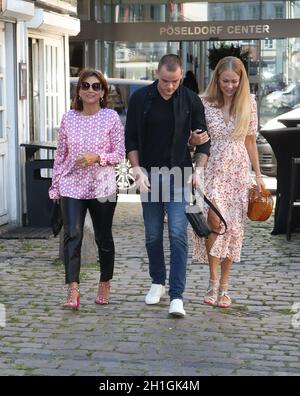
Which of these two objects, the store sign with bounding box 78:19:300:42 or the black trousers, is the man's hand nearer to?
the black trousers

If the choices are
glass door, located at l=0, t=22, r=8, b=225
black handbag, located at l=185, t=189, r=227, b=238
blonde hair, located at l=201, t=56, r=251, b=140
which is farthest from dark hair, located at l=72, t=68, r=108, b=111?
glass door, located at l=0, t=22, r=8, b=225

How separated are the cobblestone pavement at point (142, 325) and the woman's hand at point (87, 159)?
1123 millimetres

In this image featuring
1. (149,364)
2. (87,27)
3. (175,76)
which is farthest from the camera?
(87,27)

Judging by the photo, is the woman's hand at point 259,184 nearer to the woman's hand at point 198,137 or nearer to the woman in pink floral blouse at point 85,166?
the woman's hand at point 198,137

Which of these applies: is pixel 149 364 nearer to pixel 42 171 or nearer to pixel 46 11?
pixel 42 171

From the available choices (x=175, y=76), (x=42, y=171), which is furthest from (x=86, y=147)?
(x=42, y=171)

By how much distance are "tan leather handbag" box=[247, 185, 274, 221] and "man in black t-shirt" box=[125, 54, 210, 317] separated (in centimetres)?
58

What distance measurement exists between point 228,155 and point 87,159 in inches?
43.6

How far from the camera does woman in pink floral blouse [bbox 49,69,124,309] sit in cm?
679

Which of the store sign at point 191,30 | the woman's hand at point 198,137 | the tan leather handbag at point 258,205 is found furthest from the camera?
the store sign at point 191,30

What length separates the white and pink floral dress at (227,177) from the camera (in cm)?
699

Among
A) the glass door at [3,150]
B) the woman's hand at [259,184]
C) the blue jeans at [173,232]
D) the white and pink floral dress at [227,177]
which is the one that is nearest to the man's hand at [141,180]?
the blue jeans at [173,232]

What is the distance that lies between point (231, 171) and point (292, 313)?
1.16m

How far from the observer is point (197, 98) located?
680 centimetres
